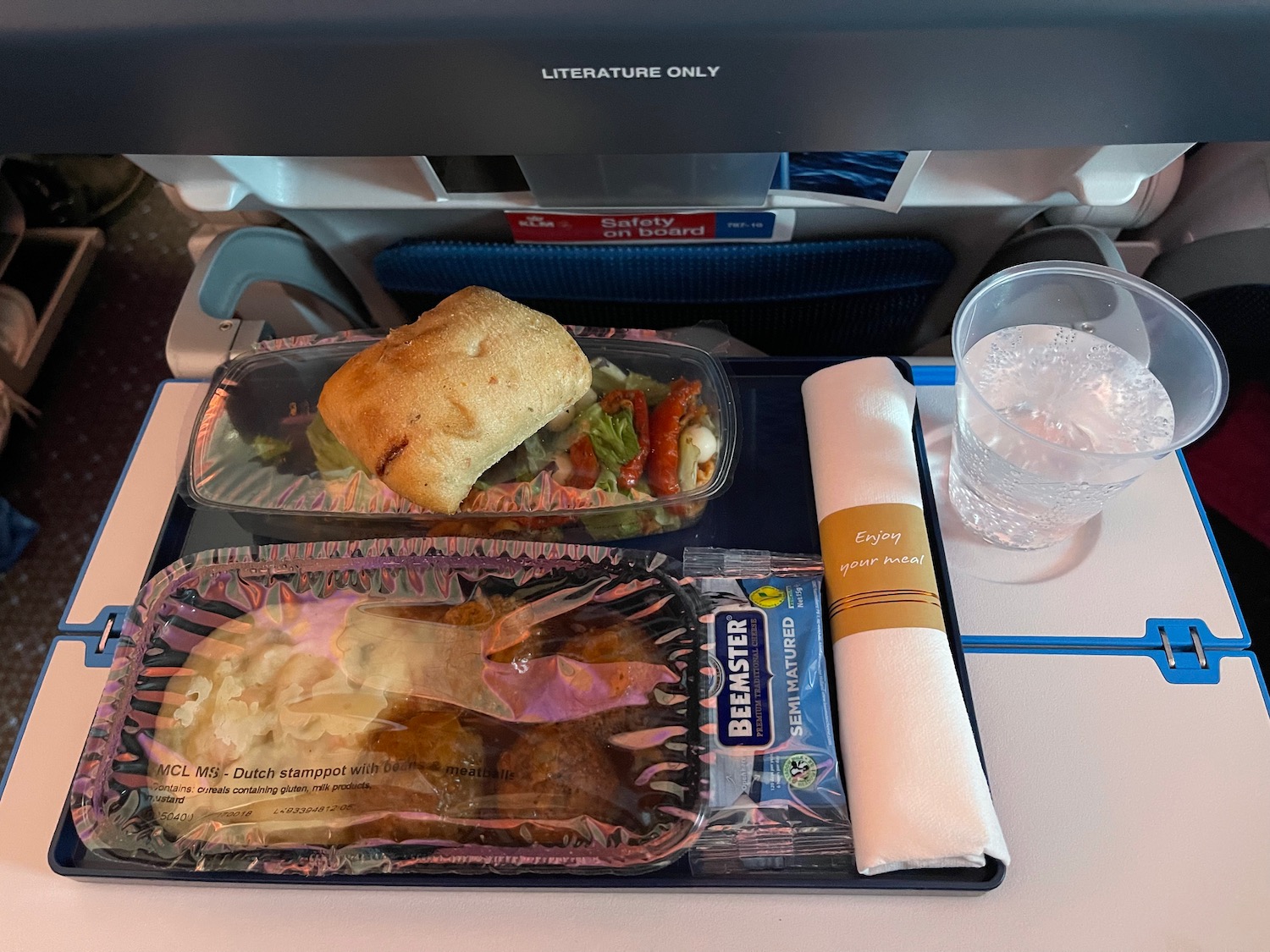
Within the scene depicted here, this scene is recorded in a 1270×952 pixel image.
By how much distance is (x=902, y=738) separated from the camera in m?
0.62

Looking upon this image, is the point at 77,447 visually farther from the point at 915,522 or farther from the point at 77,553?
the point at 915,522

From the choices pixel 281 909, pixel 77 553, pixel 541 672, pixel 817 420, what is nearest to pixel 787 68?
pixel 817 420

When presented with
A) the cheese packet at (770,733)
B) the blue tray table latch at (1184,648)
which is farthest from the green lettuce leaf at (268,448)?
the blue tray table latch at (1184,648)

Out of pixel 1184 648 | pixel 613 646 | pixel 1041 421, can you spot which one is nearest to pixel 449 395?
pixel 613 646

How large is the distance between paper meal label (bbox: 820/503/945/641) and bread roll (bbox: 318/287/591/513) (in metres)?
0.27

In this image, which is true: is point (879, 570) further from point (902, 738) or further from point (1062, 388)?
point (1062, 388)

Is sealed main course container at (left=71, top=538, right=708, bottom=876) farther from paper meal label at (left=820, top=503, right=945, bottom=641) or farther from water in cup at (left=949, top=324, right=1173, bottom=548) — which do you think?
water in cup at (left=949, top=324, right=1173, bottom=548)

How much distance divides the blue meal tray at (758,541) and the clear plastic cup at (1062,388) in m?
0.07

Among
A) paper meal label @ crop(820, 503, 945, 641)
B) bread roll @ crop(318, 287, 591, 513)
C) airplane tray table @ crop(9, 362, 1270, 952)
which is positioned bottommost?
airplane tray table @ crop(9, 362, 1270, 952)

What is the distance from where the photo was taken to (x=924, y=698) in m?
0.63

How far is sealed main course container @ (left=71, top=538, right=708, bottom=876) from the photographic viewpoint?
625 millimetres

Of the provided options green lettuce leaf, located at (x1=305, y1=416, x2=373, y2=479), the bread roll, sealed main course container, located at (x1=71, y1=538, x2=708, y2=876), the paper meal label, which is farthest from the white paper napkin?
green lettuce leaf, located at (x1=305, y1=416, x2=373, y2=479)

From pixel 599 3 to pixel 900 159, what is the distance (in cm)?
30

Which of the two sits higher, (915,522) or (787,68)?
(787,68)
